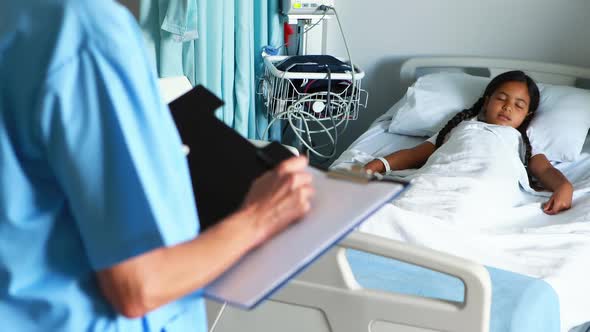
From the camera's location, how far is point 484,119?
2486mm

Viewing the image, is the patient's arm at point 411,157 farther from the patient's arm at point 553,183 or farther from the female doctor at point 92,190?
the female doctor at point 92,190

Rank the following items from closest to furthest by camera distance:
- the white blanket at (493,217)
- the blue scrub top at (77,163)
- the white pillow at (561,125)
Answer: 1. the blue scrub top at (77,163)
2. the white blanket at (493,217)
3. the white pillow at (561,125)

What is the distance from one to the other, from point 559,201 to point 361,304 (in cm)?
105

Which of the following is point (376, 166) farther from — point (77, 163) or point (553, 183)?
point (77, 163)

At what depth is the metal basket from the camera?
2.61 metres

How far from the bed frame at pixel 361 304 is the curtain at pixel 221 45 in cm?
114

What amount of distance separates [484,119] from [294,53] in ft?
3.51

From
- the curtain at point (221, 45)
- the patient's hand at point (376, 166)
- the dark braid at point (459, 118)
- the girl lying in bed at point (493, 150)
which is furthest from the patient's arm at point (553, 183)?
the curtain at point (221, 45)

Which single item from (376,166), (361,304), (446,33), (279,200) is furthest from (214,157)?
(446,33)

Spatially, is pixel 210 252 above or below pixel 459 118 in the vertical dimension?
above

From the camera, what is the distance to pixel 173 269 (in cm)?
64

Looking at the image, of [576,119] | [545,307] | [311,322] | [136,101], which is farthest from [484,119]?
[136,101]

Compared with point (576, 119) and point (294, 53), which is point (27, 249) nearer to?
point (576, 119)

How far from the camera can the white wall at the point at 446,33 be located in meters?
2.75
